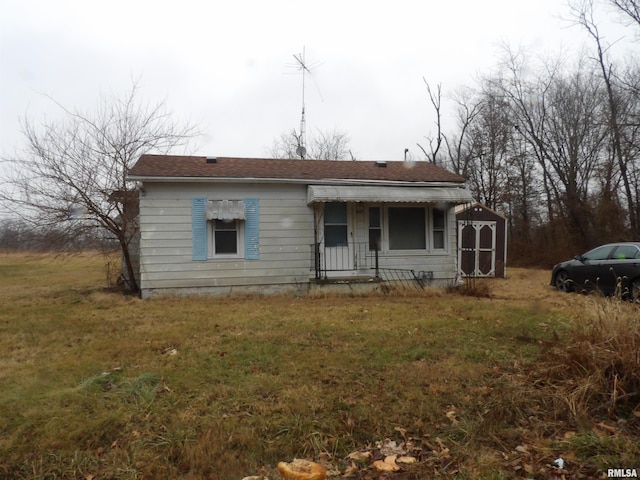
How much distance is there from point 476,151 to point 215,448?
27.7 metres

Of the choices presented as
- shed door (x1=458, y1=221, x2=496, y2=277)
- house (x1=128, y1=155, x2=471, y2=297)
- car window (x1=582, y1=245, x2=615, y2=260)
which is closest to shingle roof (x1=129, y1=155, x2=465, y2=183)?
house (x1=128, y1=155, x2=471, y2=297)

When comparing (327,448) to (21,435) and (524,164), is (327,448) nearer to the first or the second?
(21,435)

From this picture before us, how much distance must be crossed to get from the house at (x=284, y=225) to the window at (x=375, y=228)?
3 cm

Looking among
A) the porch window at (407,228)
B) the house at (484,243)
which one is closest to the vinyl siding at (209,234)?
the porch window at (407,228)

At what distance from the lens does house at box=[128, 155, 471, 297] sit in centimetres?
958

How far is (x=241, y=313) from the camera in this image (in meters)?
7.55

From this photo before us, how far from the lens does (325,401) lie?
3498 millimetres

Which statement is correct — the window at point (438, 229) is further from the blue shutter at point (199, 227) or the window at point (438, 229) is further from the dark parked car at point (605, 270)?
the blue shutter at point (199, 227)

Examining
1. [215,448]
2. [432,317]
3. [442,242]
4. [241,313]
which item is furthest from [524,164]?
[215,448]

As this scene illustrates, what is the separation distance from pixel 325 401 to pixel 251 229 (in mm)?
6977

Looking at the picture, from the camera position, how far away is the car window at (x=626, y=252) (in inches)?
350

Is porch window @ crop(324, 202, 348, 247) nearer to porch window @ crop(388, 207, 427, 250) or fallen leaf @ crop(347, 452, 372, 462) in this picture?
porch window @ crop(388, 207, 427, 250)

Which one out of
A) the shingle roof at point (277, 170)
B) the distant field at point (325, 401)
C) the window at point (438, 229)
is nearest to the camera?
the distant field at point (325, 401)

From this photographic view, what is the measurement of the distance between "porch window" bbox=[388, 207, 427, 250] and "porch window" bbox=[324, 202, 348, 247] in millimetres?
1288
